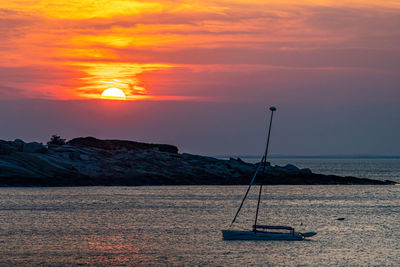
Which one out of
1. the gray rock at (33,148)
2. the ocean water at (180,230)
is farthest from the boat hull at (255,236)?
the gray rock at (33,148)

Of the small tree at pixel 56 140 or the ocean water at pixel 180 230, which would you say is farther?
the small tree at pixel 56 140

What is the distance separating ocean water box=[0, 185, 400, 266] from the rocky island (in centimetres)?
1898

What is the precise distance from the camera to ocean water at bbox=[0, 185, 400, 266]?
38531 millimetres

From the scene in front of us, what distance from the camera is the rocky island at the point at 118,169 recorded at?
371 feet

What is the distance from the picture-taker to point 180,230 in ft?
172

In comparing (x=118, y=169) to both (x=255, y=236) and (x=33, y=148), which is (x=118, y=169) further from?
(x=255, y=236)

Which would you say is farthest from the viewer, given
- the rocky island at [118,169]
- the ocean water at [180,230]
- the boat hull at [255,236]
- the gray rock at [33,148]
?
the gray rock at [33,148]

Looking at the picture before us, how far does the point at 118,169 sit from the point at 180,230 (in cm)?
7272

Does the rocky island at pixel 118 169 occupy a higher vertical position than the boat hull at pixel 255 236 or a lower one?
higher

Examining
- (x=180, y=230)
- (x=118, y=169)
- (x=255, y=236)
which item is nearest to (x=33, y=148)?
(x=118, y=169)

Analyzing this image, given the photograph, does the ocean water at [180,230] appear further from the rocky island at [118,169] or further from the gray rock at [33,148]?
the gray rock at [33,148]

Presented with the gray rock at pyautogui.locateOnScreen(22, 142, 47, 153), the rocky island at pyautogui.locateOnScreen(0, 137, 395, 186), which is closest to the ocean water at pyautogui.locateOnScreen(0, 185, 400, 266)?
the rocky island at pyautogui.locateOnScreen(0, 137, 395, 186)

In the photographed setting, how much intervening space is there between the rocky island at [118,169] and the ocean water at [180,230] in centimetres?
1898

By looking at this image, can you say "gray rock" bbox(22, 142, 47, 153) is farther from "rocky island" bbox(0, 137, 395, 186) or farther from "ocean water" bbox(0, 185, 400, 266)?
"ocean water" bbox(0, 185, 400, 266)
